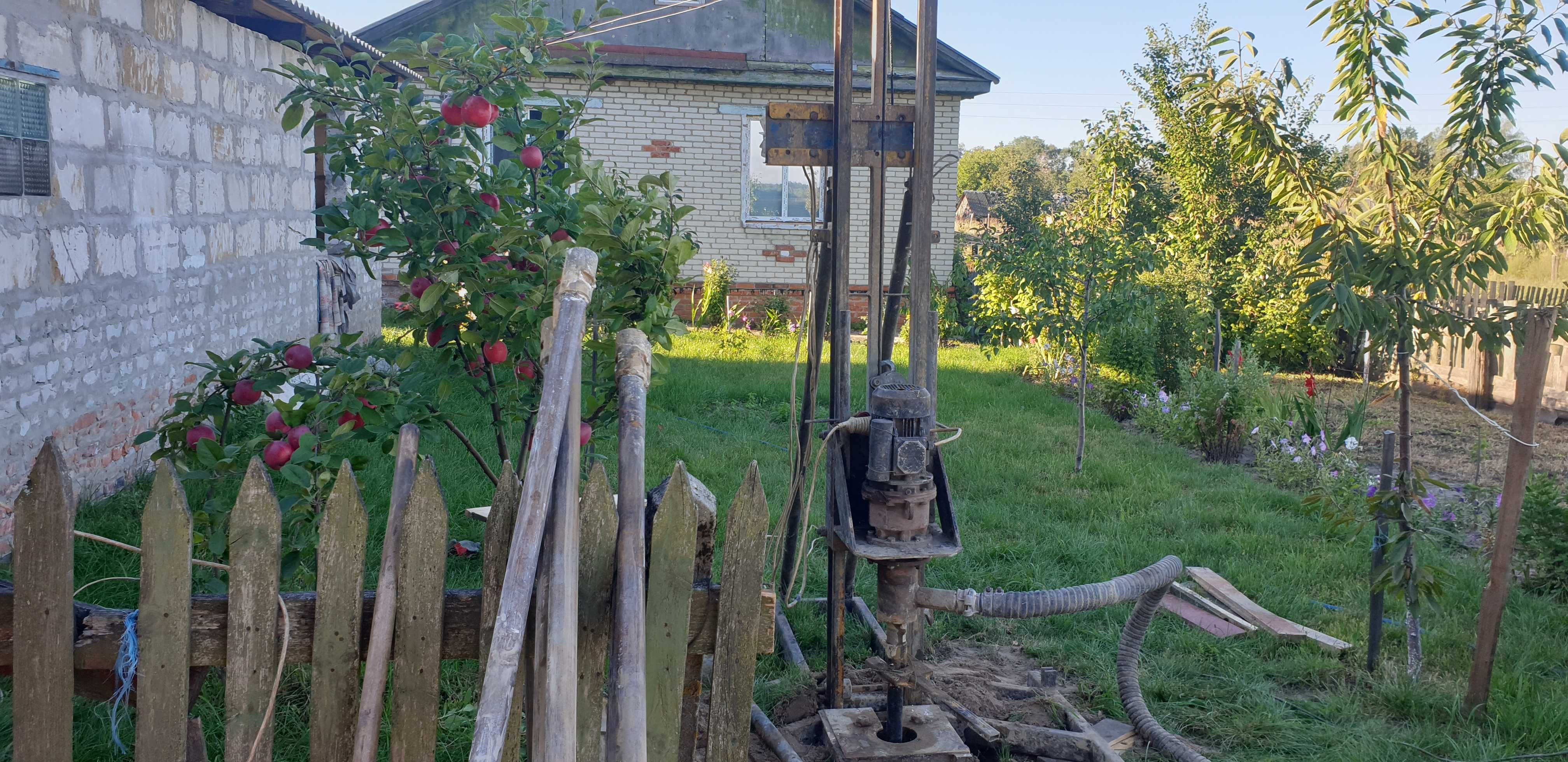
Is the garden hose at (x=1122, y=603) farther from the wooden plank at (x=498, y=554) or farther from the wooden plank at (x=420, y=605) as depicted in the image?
the wooden plank at (x=420, y=605)

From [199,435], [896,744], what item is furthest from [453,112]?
[896,744]

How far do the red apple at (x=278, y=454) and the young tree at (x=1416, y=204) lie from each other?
3.52 m

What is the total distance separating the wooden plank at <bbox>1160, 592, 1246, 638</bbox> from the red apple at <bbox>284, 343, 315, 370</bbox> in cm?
356

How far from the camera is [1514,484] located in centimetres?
357

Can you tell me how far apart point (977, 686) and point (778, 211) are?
11754 millimetres

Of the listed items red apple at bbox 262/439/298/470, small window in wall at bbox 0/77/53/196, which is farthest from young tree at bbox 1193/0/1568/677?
small window in wall at bbox 0/77/53/196

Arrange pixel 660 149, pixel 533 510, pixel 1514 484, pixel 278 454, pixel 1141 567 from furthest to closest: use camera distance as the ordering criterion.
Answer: pixel 660 149
pixel 1141 567
pixel 1514 484
pixel 278 454
pixel 533 510

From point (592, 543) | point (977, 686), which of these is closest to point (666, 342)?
point (592, 543)

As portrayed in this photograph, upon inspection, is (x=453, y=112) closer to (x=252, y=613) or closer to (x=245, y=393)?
(x=245, y=393)

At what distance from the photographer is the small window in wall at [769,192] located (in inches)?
585

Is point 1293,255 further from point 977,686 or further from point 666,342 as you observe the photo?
point 666,342

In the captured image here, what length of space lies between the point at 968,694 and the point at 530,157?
A: 2498mm

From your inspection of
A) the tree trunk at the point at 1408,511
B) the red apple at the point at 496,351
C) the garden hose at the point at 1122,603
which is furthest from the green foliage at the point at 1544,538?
the red apple at the point at 496,351

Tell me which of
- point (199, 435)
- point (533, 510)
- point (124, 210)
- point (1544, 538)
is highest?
point (124, 210)
